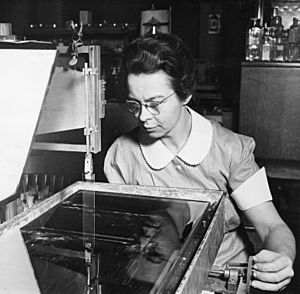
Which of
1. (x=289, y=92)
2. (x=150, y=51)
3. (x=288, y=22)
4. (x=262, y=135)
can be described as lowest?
(x=262, y=135)

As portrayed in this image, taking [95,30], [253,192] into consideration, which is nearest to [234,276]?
[253,192]

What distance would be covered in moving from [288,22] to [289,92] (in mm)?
856

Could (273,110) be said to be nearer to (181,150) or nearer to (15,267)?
(181,150)

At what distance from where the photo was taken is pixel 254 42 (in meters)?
3.18

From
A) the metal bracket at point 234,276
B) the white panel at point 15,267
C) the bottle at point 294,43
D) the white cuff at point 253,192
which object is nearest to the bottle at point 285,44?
the bottle at point 294,43

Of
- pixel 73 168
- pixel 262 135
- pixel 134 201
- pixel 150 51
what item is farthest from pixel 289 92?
pixel 134 201

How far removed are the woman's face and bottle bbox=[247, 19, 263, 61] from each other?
1.84m

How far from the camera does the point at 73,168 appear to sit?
80.2 inches

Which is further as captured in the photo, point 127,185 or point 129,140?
point 129,140

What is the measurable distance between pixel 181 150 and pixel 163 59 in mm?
277

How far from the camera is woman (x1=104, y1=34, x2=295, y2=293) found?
140 centimetres

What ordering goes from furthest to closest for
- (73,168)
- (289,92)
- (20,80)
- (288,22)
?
(288,22) → (289,92) → (73,168) → (20,80)

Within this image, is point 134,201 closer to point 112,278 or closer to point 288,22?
point 112,278

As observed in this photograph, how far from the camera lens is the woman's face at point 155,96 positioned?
1.40 metres
